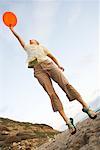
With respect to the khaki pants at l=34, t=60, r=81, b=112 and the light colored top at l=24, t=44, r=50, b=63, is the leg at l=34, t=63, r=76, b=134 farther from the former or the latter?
the light colored top at l=24, t=44, r=50, b=63

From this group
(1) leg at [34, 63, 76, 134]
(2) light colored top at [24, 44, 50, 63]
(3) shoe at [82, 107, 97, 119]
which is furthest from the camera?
(2) light colored top at [24, 44, 50, 63]

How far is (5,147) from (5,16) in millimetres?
20869

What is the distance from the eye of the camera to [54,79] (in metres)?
8.88

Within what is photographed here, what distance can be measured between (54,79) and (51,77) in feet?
0.35

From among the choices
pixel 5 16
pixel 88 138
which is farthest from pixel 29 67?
pixel 88 138

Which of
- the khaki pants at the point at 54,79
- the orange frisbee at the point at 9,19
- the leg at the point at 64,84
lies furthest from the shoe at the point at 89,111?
the orange frisbee at the point at 9,19

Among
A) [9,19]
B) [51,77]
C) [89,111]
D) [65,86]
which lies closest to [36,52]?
[51,77]

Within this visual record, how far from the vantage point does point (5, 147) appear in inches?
1135

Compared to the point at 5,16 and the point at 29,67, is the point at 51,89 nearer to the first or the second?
the point at 29,67

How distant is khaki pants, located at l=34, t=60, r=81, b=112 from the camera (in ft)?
28.9

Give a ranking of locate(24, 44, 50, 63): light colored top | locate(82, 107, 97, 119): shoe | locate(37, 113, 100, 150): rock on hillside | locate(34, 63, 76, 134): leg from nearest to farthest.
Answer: locate(37, 113, 100, 150): rock on hillside
locate(82, 107, 97, 119): shoe
locate(34, 63, 76, 134): leg
locate(24, 44, 50, 63): light colored top

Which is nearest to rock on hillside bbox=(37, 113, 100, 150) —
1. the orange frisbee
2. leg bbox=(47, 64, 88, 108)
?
leg bbox=(47, 64, 88, 108)

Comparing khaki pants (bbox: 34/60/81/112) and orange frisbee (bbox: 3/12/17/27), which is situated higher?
orange frisbee (bbox: 3/12/17/27)

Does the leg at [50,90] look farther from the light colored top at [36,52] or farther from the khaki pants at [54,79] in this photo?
the light colored top at [36,52]
